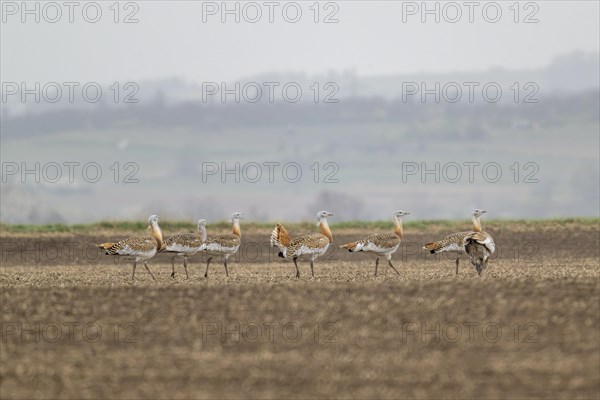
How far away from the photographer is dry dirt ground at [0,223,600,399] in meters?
13.8

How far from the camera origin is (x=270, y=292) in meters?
20.4

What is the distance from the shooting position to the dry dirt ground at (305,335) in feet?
45.4

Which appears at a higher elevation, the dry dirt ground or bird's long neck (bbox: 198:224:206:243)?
bird's long neck (bbox: 198:224:206:243)

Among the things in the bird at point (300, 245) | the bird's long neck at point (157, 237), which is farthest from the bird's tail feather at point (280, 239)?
the bird's long neck at point (157, 237)

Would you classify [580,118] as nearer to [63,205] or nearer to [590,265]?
[63,205]

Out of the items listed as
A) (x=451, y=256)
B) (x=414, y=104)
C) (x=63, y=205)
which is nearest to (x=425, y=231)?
(x=451, y=256)

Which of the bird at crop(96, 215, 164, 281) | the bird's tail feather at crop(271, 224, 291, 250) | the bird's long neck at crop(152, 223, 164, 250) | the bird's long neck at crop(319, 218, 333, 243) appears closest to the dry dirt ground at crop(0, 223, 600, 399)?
the bird at crop(96, 215, 164, 281)

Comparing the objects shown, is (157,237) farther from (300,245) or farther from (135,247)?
(300,245)

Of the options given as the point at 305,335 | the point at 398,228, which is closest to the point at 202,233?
the point at 398,228

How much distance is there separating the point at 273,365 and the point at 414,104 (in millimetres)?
186441

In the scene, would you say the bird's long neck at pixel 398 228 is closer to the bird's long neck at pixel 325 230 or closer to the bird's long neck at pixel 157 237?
the bird's long neck at pixel 325 230

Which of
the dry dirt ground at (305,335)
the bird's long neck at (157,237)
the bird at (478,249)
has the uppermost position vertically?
the bird's long neck at (157,237)

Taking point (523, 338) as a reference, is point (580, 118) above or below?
above

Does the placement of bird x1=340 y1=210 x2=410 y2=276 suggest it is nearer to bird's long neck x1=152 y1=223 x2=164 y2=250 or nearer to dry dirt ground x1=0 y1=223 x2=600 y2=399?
dry dirt ground x1=0 y1=223 x2=600 y2=399
